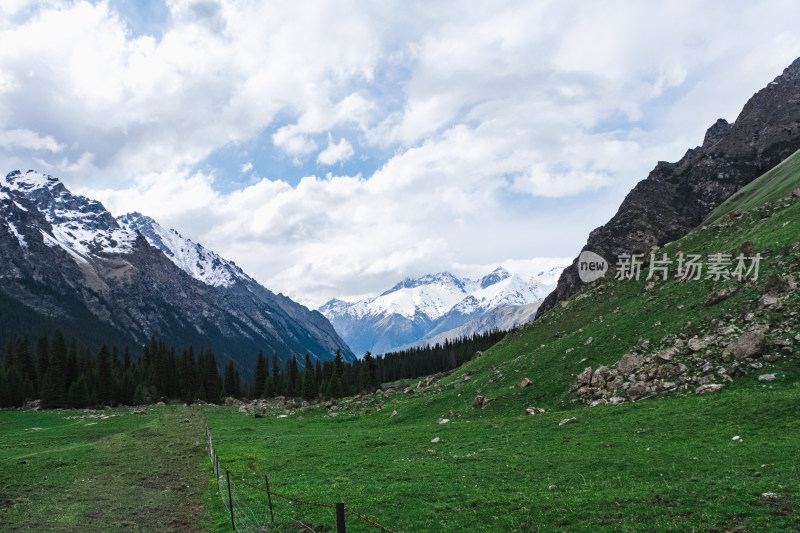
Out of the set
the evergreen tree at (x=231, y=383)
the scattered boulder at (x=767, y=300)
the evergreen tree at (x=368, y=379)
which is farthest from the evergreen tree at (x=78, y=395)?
the scattered boulder at (x=767, y=300)

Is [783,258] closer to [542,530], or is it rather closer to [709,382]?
[709,382]

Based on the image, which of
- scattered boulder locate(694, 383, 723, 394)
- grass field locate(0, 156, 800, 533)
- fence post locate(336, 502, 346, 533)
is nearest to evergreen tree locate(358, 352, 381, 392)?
grass field locate(0, 156, 800, 533)

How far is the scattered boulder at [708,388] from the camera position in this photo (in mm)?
36625

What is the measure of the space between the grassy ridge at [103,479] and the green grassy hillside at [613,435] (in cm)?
433

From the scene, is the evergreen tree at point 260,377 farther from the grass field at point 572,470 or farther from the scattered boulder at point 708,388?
the scattered boulder at point 708,388

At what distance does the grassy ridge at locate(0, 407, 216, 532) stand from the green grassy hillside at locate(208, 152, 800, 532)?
433cm

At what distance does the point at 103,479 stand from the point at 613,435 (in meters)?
36.3

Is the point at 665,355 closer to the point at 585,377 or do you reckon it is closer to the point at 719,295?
the point at 585,377

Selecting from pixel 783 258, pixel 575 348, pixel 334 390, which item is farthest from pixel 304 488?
pixel 334 390

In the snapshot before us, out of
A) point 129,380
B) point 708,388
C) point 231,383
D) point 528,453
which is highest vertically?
point 129,380

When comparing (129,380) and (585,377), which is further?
(129,380)

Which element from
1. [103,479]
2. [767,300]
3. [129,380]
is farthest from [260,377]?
[767,300]

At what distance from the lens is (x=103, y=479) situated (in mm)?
32062

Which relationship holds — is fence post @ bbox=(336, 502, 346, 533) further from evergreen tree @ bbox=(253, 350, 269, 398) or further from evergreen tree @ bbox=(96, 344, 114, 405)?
evergreen tree @ bbox=(253, 350, 269, 398)
